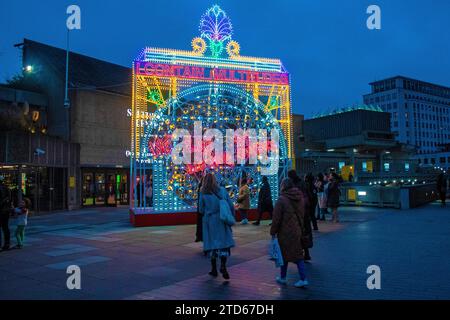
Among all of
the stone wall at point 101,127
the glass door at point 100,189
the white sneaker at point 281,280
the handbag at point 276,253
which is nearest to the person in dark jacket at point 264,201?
the white sneaker at point 281,280

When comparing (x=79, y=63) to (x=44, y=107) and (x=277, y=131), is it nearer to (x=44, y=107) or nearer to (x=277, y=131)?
(x=44, y=107)

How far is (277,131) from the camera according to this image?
50.0 ft

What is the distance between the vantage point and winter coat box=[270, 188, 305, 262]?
5.89 meters

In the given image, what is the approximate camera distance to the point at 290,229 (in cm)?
594

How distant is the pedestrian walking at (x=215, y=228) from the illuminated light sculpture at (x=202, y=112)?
6863mm

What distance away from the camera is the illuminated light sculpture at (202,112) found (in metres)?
13.6

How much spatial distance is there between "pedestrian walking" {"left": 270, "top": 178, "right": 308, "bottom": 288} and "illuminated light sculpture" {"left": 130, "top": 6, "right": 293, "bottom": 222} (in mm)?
7831

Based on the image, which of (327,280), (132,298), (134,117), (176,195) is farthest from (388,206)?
(132,298)

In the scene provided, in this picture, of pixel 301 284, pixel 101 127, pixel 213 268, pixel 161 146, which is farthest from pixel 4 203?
pixel 101 127

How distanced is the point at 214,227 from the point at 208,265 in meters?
1.30

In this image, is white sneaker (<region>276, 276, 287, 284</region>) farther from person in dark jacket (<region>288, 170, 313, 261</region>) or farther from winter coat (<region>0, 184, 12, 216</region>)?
winter coat (<region>0, 184, 12, 216</region>)

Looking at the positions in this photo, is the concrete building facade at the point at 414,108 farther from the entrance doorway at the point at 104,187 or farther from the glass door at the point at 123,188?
the entrance doorway at the point at 104,187

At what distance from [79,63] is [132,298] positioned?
76.3ft

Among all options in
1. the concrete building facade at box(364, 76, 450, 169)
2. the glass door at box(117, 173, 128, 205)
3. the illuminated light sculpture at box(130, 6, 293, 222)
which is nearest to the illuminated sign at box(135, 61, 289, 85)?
the illuminated light sculpture at box(130, 6, 293, 222)
